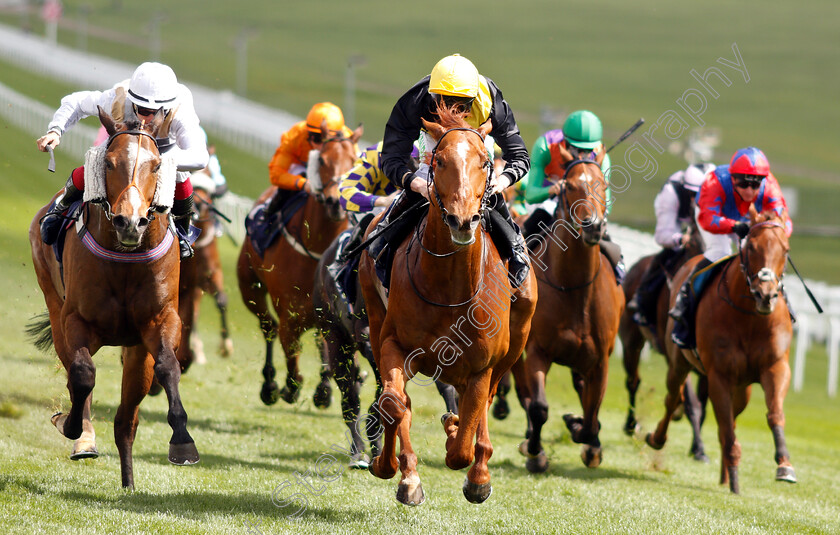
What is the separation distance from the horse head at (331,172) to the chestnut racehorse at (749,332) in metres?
2.94

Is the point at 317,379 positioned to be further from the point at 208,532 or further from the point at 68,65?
the point at 68,65

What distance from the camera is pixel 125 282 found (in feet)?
18.6

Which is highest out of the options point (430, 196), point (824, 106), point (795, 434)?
point (824, 106)

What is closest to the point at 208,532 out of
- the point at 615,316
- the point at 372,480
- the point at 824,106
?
the point at 372,480

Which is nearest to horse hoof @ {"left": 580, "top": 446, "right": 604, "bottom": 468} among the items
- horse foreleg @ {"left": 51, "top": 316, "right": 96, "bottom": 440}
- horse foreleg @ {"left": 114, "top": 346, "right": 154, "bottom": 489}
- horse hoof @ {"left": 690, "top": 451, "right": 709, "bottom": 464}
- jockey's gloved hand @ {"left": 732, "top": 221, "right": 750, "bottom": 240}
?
jockey's gloved hand @ {"left": 732, "top": 221, "right": 750, "bottom": 240}

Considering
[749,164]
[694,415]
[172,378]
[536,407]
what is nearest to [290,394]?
[536,407]

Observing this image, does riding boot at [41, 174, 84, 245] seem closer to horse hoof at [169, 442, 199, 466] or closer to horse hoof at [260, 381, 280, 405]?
horse hoof at [169, 442, 199, 466]

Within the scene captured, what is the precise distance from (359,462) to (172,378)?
1.98 metres

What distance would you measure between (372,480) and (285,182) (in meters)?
3.30

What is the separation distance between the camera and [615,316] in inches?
299

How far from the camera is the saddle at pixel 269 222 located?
9.16m

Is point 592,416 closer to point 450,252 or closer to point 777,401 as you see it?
point 777,401

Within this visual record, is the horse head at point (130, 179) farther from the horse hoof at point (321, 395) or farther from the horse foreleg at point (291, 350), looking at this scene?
the horse foreleg at point (291, 350)

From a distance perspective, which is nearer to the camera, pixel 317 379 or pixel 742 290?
pixel 742 290
